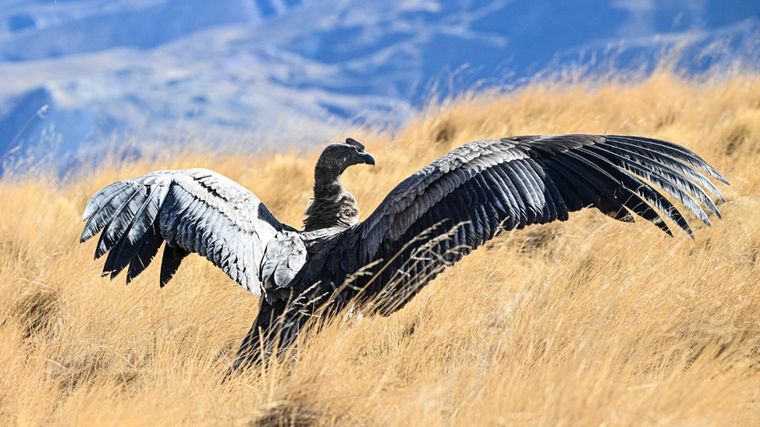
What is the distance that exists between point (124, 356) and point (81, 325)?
17.6 inches

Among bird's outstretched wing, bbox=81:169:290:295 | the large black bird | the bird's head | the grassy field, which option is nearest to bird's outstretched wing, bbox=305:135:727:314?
the large black bird

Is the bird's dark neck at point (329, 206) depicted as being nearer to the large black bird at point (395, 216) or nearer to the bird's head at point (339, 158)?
the bird's head at point (339, 158)

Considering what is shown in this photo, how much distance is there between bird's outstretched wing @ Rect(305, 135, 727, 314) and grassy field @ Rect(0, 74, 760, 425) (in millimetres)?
210

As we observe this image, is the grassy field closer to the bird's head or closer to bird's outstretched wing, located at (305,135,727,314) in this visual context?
bird's outstretched wing, located at (305,135,727,314)

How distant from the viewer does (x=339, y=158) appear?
5348mm

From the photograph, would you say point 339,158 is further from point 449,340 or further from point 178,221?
point 449,340

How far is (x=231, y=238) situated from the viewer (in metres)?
4.61

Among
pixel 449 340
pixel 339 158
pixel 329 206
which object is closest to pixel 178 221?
pixel 329 206

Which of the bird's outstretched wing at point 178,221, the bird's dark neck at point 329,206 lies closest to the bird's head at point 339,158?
the bird's dark neck at point 329,206

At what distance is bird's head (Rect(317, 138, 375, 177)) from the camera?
5.30 m

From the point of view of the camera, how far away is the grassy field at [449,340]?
329cm

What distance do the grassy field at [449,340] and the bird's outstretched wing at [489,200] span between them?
21cm

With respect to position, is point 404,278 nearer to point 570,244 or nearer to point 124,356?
point 124,356

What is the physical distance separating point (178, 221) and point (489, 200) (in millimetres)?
1443
